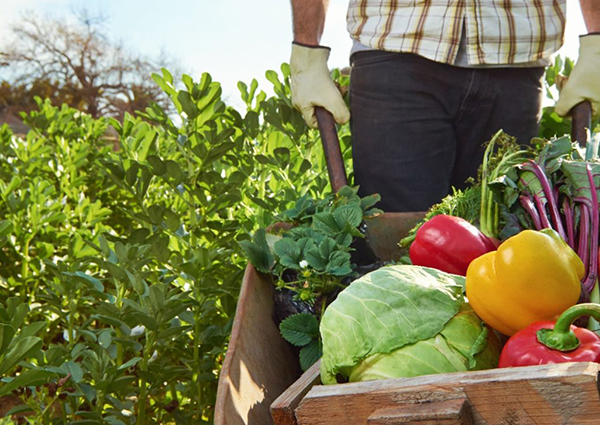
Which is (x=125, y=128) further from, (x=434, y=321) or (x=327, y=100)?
(x=434, y=321)

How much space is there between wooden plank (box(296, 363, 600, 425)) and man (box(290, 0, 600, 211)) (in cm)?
153

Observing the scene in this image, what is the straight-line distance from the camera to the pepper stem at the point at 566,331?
3.25 ft

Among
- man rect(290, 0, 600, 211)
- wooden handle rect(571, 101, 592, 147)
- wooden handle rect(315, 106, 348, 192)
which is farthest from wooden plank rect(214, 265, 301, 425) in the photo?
wooden handle rect(571, 101, 592, 147)

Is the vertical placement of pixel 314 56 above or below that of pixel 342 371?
above

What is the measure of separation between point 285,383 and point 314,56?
1.43 m

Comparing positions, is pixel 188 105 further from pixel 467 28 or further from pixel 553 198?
pixel 553 198

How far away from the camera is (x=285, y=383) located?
1591 mm

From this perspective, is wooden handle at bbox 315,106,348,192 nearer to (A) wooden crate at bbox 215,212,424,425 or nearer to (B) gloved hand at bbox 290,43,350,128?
(B) gloved hand at bbox 290,43,350,128

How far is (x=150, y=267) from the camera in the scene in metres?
3.05

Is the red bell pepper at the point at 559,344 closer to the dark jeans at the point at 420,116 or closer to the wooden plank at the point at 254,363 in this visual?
the wooden plank at the point at 254,363

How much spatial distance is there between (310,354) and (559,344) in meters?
0.67

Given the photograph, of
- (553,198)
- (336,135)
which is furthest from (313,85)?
(553,198)

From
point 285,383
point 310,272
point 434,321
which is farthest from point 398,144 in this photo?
point 434,321

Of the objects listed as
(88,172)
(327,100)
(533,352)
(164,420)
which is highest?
(327,100)
